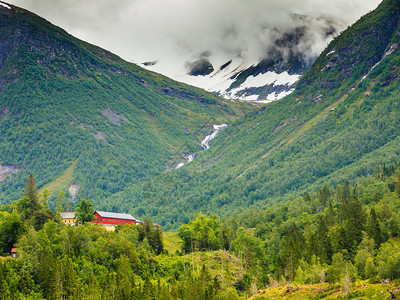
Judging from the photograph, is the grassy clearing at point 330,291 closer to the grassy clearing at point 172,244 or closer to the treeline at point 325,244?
the treeline at point 325,244

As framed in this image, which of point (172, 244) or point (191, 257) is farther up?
point (172, 244)

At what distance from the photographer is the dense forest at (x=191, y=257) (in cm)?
9362

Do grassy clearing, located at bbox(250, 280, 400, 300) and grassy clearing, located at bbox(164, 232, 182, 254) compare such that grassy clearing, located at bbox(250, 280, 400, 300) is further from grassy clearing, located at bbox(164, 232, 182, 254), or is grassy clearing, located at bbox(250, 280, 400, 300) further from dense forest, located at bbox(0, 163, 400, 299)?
grassy clearing, located at bbox(164, 232, 182, 254)

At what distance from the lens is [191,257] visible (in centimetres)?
12750

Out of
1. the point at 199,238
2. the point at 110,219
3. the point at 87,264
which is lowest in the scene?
the point at 87,264

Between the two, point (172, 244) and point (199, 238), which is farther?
point (172, 244)

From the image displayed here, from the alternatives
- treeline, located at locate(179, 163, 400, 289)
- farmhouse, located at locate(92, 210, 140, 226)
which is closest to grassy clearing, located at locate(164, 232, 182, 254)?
treeline, located at locate(179, 163, 400, 289)

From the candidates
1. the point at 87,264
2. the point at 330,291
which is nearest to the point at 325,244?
the point at 330,291

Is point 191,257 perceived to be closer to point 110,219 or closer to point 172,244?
point 172,244

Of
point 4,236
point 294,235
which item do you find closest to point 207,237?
point 294,235

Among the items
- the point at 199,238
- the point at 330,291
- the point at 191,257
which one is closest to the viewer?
the point at 330,291

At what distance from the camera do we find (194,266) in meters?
123

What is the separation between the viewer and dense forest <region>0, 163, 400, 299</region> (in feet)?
307

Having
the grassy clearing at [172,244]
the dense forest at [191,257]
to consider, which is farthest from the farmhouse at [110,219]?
the dense forest at [191,257]
